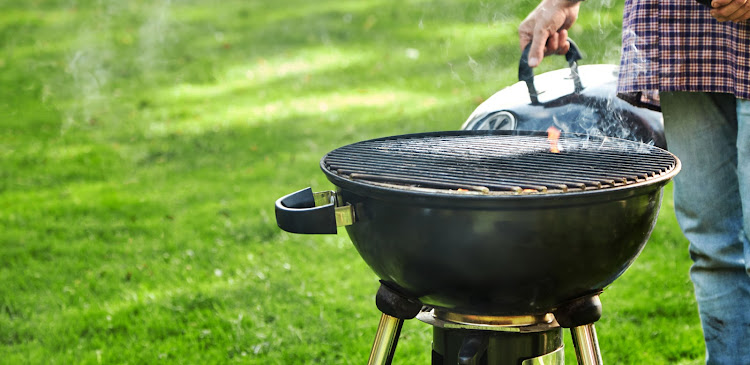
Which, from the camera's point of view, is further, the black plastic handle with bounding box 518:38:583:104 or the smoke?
the smoke

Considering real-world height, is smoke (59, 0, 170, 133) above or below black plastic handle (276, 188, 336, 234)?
below

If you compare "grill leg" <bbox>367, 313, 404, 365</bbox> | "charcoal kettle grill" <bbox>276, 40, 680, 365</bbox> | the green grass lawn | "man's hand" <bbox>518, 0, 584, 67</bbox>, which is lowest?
the green grass lawn

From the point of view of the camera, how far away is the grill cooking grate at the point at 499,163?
159cm

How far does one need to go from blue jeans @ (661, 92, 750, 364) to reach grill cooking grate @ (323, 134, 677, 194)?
0.79 feet

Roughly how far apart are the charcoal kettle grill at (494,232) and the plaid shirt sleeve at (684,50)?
10.9 inches

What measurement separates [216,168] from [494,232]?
13.0 ft

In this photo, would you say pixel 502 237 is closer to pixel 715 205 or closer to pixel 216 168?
pixel 715 205

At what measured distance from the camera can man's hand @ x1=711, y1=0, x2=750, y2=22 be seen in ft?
5.85

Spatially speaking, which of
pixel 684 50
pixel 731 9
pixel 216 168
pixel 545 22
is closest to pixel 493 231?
pixel 731 9

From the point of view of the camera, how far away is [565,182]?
1.57 meters

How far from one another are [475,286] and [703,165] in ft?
3.26

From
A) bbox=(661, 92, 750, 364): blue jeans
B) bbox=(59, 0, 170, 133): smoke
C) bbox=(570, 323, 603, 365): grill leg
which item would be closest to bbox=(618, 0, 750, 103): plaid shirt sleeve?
bbox=(661, 92, 750, 364): blue jeans

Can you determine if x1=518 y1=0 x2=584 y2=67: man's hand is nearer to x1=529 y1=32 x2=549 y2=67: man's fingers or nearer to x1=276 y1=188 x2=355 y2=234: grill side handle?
x1=529 y1=32 x2=549 y2=67: man's fingers

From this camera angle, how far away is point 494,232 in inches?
59.5
